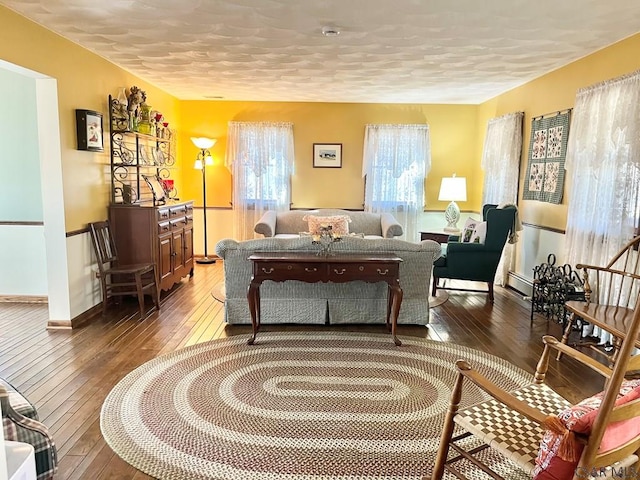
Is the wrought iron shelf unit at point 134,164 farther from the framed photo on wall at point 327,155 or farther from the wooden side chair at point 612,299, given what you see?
the wooden side chair at point 612,299

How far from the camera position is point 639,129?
10.9 ft

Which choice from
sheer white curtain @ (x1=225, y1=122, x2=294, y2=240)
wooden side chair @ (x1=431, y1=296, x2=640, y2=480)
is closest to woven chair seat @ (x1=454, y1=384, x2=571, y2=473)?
wooden side chair @ (x1=431, y1=296, x2=640, y2=480)

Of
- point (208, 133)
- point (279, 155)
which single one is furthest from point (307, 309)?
point (208, 133)

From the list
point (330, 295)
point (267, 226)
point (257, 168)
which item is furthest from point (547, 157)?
point (257, 168)

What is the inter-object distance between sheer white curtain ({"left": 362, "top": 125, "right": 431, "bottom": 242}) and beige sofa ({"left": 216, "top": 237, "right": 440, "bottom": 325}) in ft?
10.4

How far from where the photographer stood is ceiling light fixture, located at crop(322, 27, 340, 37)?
3.41 m

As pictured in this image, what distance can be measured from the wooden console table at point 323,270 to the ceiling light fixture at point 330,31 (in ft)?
5.69

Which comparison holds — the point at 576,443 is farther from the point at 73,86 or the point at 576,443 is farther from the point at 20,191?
the point at 20,191

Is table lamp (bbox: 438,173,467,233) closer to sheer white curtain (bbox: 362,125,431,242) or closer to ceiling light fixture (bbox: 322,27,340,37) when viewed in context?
sheer white curtain (bbox: 362,125,431,242)

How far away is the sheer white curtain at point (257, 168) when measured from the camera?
6.93 metres

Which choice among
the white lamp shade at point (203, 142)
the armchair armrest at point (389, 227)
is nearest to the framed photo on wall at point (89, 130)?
the white lamp shade at point (203, 142)

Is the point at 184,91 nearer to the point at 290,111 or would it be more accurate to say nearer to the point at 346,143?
the point at 290,111

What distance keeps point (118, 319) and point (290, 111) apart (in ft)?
13.6

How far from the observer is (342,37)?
3.63 m
